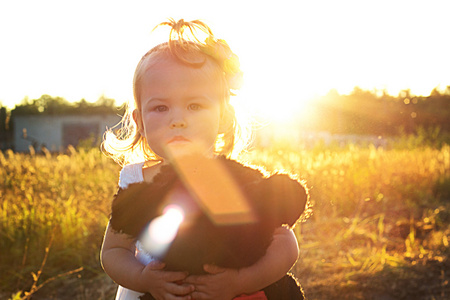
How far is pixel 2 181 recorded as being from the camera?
518 cm

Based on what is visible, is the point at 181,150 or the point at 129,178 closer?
the point at 181,150

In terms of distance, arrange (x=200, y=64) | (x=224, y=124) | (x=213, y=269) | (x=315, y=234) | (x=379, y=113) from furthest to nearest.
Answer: (x=379, y=113) < (x=315, y=234) < (x=224, y=124) < (x=200, y=64) < (x=213, y=269)

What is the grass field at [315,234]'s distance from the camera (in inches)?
136

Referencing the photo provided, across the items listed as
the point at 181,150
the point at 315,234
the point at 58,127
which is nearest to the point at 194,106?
the point at 181,150

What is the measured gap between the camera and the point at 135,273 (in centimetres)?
142

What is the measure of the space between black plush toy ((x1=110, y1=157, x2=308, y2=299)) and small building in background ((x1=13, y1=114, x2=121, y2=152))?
28102mm

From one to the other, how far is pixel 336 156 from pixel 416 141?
3.42 metres

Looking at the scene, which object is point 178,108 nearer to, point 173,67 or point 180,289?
point 173,67

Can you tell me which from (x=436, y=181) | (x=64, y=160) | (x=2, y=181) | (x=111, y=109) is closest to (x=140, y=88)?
(x=2, y=181)

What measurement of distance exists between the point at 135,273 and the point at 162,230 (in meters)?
0.26

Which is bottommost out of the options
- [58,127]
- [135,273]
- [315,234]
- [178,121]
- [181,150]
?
[315,234]

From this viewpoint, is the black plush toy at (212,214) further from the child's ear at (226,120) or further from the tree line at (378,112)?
the tree line at (378,112)

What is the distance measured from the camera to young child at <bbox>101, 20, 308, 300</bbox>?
128 cm

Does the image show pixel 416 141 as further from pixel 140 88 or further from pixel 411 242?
pixel 140 88
